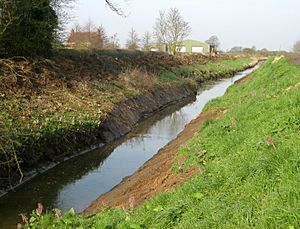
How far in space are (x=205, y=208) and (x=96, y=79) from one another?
19450 mm

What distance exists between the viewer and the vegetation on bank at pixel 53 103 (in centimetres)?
1212

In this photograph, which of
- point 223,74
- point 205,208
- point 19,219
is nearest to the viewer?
point 205,208

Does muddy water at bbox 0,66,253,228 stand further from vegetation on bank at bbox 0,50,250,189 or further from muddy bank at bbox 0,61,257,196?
vegetation on bank at bbox 0,50,250,189

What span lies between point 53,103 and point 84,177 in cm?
498

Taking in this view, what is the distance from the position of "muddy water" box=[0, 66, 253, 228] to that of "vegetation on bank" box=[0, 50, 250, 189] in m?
0.60

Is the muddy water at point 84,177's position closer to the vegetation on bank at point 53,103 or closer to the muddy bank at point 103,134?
the muddy bank at point 103,134

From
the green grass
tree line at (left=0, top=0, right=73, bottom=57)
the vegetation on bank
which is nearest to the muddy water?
the vegetation on bank

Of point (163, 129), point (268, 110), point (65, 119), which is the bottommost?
point (163, 129)

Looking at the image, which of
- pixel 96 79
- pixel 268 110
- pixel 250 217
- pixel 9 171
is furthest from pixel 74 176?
pixel 96 79

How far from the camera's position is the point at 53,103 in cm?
1688

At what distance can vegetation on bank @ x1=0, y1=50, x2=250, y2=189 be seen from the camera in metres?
12.1

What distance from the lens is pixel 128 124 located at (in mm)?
20047

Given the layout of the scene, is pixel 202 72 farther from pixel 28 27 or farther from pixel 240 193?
pixel 240 193

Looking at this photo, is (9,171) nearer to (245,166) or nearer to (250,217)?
(245,166)
